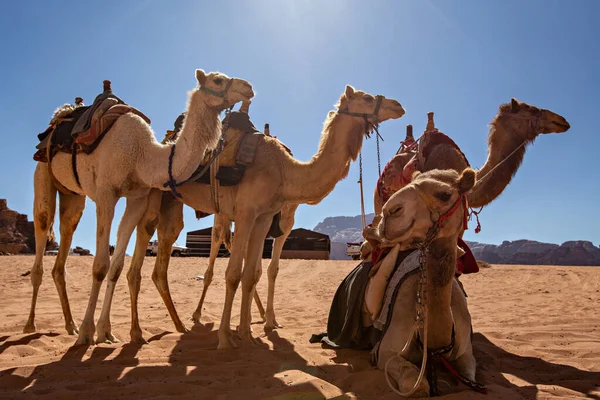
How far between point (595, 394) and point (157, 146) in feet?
15.4

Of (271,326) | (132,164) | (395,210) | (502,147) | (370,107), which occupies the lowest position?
(271,326)

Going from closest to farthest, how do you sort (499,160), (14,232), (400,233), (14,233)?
(400,233) → (499,160) → (14,233) → (14,232)

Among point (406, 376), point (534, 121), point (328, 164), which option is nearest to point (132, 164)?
point (328, 164)

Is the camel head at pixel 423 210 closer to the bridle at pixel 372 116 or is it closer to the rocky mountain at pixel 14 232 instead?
the bridle at pixel 372 116

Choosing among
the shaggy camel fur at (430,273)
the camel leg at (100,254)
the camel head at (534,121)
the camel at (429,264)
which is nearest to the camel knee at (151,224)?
the camel leg at (100,254)

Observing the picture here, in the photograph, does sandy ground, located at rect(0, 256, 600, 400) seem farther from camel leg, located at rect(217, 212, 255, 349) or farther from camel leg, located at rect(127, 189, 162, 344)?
camel leg, located at rect(127, 189, 162, 344)

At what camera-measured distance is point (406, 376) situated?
278cm

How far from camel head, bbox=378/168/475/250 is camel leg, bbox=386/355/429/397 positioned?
0.84 meters

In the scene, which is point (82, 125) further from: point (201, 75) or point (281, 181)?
point (281, 181)

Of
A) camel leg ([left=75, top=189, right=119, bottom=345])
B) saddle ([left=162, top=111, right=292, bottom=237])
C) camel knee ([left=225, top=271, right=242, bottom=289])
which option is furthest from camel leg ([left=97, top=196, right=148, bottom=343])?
camel knee ([left=225, top=271, right=242, bottom=289])

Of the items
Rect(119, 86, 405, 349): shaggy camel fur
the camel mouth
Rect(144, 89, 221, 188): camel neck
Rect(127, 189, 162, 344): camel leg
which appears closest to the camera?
the camel mouth

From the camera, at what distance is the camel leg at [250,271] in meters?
5.12

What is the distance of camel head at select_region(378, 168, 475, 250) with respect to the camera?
254cm

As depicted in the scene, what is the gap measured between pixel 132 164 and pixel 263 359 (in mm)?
2654
